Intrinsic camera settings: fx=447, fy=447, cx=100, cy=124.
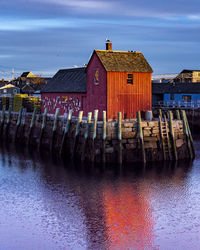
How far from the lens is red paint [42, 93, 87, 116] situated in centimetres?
3988

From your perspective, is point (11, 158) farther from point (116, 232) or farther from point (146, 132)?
point (116, 232)

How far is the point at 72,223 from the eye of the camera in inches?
771

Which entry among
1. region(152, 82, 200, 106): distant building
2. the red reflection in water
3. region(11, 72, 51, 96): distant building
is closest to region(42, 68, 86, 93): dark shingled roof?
the red reflection in water

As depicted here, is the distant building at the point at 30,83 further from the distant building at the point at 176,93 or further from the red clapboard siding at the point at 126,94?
the red clapboard siding at the point at 126,94

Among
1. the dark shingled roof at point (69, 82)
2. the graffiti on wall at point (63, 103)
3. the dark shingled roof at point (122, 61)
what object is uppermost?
the dark shingled roof at point (122, 61)

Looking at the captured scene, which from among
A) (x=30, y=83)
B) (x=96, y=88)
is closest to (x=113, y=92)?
(x=96, y=88)

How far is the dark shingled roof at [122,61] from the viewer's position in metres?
36.7

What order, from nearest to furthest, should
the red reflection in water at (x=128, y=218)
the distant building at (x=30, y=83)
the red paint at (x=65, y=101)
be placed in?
1. the red reflection in water at (x=128, y=218)
2. the red paint at (x=65, y=101)
3. the distant building at (x=30, y=83)

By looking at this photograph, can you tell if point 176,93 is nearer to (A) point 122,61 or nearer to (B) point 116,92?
(A) point 122,61

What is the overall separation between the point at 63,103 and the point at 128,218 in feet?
76.3

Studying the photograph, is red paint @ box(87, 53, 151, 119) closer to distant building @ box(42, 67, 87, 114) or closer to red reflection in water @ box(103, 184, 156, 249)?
distant building @ box(42, 67, 87, 114)

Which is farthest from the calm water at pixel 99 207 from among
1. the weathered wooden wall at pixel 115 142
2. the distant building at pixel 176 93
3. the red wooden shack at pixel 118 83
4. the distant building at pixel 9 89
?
the distant building at pixel 9 89

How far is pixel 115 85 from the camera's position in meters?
36.6

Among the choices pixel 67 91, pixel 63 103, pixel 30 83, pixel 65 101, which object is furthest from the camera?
pixel 30 83
